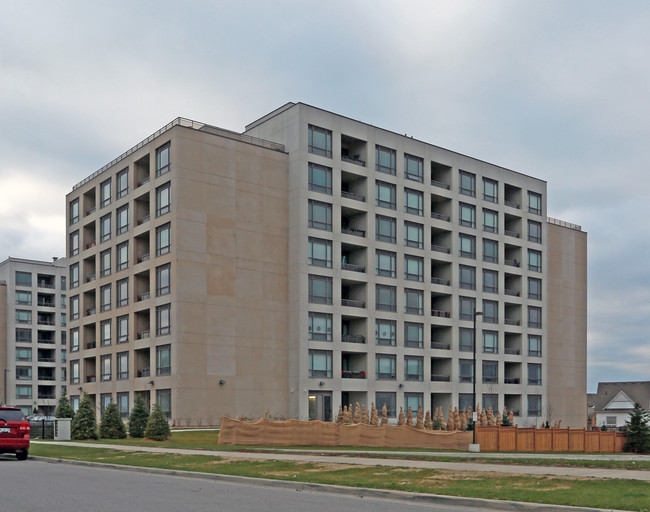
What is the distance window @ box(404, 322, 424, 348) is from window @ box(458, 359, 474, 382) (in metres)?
5.61

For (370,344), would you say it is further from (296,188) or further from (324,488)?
(324,488)

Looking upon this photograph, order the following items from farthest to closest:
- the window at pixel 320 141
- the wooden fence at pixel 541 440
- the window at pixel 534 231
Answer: the window at pixel 534 231 → the window at pixel 320 141 → the wooden fence at pixel 541 440

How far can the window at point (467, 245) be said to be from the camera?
253ft

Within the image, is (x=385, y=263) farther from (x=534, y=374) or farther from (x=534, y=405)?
(x=534, y=405)

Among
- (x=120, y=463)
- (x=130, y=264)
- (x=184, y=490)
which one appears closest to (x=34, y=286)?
(x=130, y=264)

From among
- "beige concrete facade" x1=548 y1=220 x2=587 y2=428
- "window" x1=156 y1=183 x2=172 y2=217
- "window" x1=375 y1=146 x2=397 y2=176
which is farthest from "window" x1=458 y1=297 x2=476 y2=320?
"window" x1=156 y1=183 x2=172 y2=217

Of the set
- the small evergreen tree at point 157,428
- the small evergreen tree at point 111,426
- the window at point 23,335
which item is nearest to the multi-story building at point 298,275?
the small evergreen tree at point 111,426

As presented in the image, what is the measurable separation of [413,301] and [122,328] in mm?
26592

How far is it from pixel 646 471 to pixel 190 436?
3135 centimetres

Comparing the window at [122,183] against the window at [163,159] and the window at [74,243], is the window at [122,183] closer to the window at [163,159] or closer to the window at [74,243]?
the window at [163,159]

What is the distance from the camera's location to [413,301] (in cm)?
7200

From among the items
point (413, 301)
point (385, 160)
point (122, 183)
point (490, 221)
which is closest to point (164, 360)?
point (122, 183)

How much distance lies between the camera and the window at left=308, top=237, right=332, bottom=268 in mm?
64500

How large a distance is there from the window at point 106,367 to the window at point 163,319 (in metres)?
10.4
